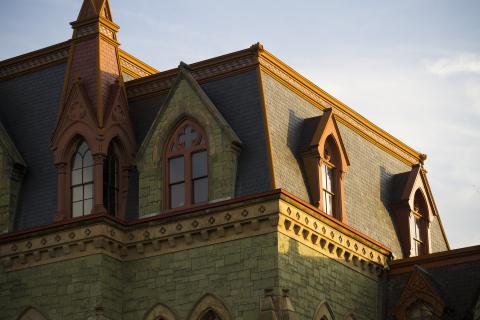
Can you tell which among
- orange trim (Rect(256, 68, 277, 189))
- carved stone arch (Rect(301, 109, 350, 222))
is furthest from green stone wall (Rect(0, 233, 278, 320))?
carved stone arch (Rect(301, 109, 350, 222))

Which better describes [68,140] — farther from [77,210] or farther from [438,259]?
[438,259]

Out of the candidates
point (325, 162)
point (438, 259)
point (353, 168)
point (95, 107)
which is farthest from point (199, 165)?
point (438, 259)

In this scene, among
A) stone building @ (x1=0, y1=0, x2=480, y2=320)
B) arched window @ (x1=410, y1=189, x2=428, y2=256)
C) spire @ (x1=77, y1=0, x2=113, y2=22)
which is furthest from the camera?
arched window @ (x1=410, y1=189, x2=428, y2=256)

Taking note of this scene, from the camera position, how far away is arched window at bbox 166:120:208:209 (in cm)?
3509

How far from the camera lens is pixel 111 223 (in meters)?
34.6

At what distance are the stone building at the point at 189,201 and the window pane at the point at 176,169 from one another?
0.05 metres

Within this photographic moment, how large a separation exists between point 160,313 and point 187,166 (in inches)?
159

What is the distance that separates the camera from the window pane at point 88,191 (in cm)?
3575

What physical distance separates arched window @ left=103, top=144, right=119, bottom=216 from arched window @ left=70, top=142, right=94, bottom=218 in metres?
0.40

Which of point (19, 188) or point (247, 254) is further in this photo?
point (19, 188)

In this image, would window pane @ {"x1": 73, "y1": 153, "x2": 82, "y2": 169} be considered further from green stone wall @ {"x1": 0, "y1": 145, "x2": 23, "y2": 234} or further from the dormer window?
the dormer window

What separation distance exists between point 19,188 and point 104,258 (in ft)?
13.6

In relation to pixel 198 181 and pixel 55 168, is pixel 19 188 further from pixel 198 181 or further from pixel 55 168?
pixel 198 181

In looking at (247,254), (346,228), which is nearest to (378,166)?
(346,228)
